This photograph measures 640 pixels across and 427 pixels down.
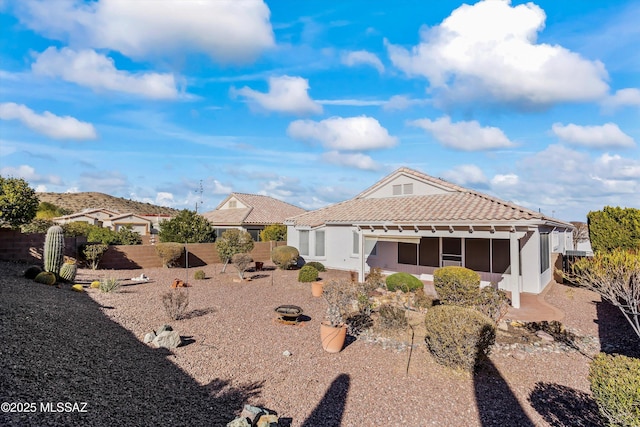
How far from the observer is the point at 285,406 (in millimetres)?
6773

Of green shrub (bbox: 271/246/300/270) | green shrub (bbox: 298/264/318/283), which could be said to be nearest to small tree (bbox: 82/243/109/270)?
green shrub (bbox: 271/246/300/270)

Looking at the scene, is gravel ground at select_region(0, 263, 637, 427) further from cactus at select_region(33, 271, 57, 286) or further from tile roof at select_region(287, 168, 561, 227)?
tile roof at select_region(287, 168, 561, 227)

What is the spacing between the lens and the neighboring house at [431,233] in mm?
16141

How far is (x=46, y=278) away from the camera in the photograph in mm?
14906

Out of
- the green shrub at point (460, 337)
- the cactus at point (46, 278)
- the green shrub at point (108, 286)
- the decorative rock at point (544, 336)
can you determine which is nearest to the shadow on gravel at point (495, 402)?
the green shrub at point (460, 337)

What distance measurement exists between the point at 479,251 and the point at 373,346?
11343mm

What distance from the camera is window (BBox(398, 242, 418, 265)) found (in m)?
21.2

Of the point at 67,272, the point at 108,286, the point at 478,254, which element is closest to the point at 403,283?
the point at 478,254

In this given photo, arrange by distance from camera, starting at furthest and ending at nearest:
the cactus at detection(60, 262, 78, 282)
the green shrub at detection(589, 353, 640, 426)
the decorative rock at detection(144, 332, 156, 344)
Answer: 1. the cactus at detection(60, 262, 78, 282)
2. the decorative rock at detection(144, 332, 156, 344)
3. the green shrub at detection(589, 353, 640, 426)

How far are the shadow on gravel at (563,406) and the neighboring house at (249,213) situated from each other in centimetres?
3107

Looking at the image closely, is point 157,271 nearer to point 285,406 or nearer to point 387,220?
point 387,220

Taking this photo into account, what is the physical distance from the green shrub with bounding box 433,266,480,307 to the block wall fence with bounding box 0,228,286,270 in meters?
19.3

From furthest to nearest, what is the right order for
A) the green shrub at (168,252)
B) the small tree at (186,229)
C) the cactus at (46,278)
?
the small tree at (186,229) → the green shrub at (168,252) → the cactus at (46,278)

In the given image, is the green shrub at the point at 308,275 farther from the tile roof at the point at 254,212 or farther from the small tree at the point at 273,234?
the tile roof at the point at 254,212
